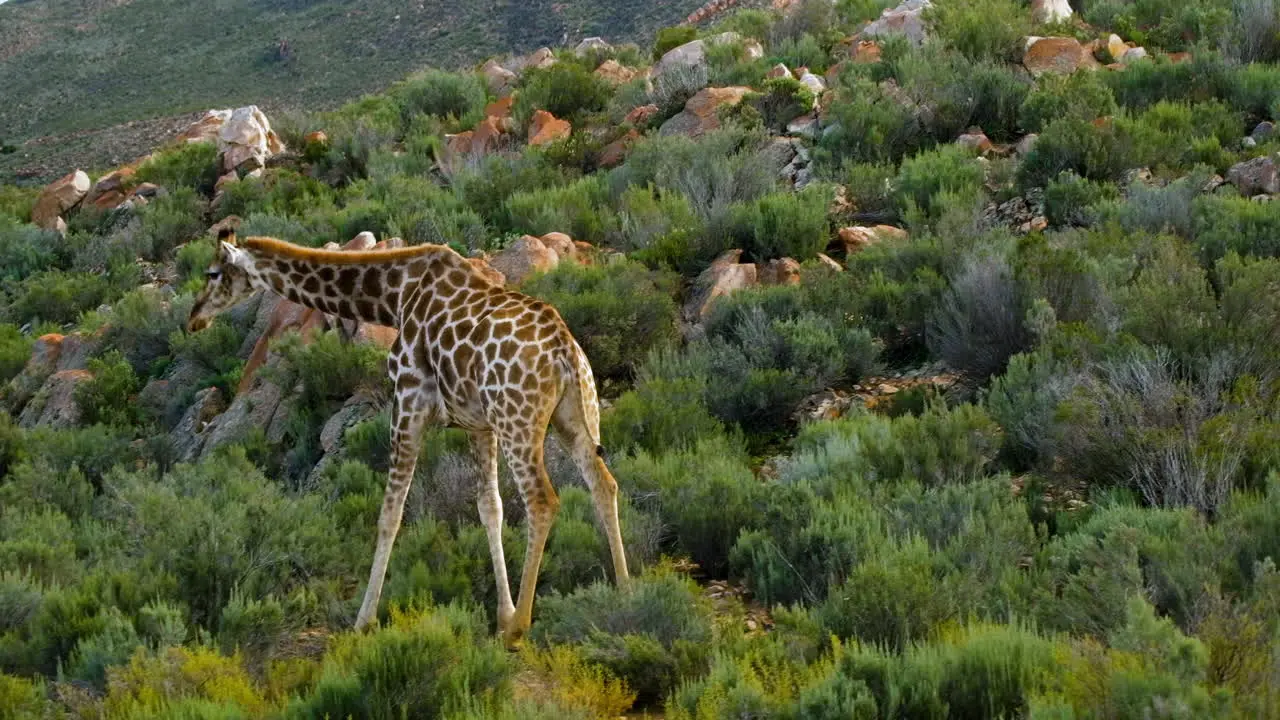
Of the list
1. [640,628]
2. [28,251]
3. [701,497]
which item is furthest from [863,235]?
[28,251]

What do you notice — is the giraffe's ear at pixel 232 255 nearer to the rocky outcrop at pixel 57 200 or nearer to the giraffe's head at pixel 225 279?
the giraffe's head at pixel 225 279

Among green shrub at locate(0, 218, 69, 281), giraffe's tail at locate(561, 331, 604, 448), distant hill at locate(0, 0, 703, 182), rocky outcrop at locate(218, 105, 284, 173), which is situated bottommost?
distant hill at locate(0, 0, 703, 182)

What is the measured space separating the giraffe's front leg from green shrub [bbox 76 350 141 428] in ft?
21.7

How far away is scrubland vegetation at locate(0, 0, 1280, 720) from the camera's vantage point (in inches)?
244

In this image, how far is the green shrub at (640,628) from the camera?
22.3 feet

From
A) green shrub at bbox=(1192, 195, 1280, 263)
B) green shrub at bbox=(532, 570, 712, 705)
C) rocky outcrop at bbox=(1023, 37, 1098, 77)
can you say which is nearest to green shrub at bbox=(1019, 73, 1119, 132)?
rocky outcrop at bbox=(1023, 37, 1098, 77)

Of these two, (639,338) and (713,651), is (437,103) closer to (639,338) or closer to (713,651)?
(639,338)

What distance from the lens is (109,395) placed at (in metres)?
14.4

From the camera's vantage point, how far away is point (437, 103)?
2512 cm

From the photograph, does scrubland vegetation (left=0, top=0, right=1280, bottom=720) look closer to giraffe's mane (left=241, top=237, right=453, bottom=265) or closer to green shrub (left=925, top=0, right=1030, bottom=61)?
green shrub (left=925, top=0, right=1030, bottom=61)

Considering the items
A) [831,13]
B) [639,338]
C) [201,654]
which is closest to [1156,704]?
[201,654]

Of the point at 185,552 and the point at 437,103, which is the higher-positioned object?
the point at 185,552

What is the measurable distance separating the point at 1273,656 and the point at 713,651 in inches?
109

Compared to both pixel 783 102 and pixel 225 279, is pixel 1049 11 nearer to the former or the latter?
pixel 783 102
